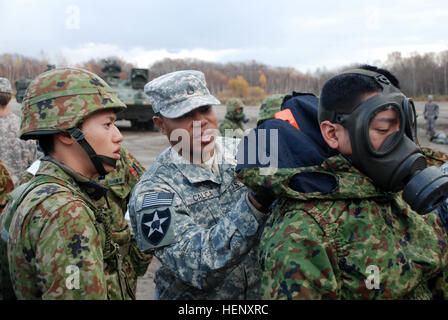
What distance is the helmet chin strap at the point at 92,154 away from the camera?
6.94 ft

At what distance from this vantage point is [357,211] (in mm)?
1568

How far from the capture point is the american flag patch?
7.04ft

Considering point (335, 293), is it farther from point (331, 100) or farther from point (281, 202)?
point (331, 100)

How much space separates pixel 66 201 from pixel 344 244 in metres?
1.15

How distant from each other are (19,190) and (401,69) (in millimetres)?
36242

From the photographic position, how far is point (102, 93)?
224 cm

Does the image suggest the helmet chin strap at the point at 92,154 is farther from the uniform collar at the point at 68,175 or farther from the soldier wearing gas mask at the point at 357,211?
the soldier wearing gas mask at the point at 357,211

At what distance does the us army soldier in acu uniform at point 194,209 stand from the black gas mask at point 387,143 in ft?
1.69

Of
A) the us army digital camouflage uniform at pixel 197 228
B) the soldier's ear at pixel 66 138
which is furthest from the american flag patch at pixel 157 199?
the soldier's ear at pixel 66 138

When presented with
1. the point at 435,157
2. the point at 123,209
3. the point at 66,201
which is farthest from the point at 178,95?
the point at 435,157

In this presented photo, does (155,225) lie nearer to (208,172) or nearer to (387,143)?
(208,172)

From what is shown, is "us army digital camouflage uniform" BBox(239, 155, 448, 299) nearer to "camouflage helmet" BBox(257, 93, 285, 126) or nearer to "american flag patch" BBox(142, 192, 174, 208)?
"american flag patch" BBox(142, 192, 174, 208)

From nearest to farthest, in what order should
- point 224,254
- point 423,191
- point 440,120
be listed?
point 423,191
point 224,254
point 440,120
